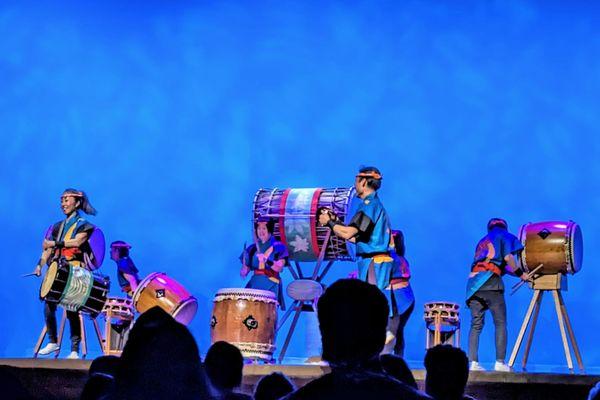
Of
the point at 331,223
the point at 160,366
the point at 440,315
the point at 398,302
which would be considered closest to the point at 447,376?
the point at 160,366

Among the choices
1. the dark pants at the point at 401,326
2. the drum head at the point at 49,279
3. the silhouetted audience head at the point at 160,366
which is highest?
the drum head at the point at 49,279

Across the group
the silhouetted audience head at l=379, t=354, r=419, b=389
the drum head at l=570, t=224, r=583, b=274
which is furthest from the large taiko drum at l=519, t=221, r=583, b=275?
the silhouetted audience head at l=379, t=354, r=419, b=389

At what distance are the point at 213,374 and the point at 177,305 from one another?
430cm

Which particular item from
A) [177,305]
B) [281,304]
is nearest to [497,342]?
[281,304]

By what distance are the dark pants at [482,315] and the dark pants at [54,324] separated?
2971 millimetres

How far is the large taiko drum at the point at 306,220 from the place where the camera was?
7.13 m

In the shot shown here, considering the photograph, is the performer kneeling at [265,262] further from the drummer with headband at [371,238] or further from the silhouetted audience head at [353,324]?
the silhouetted audience head at [353,324]

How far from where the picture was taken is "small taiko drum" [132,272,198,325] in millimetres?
6613

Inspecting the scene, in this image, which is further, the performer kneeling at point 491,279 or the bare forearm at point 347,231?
the performer kneeling at point 491,279

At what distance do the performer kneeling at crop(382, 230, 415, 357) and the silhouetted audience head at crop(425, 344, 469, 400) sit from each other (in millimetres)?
3226

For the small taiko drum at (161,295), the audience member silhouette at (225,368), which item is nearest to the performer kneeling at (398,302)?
the small taiko drum at (161,295)

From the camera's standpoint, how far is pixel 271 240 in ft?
22.9

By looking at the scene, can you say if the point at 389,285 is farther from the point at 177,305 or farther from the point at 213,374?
the point at 213,374

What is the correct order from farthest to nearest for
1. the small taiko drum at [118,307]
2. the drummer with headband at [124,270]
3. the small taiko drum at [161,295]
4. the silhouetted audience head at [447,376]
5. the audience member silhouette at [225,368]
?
the drummer with headband at [124,270], the small taiko drum at [118,307], the small taiko drum at [161,295], the audience member silhouette at [225,368], the silhouetted audience head at [447,376]
